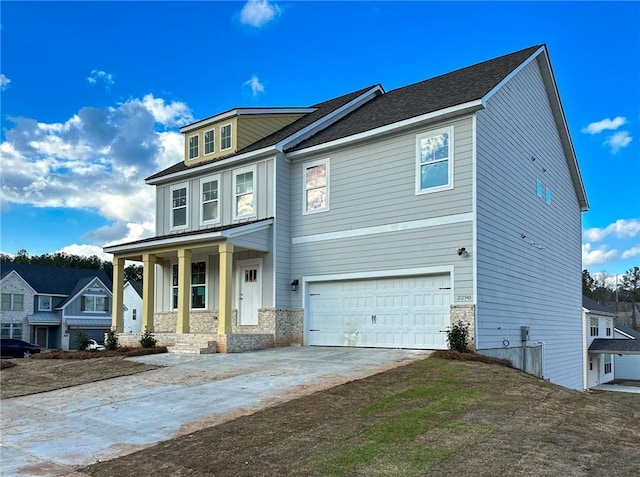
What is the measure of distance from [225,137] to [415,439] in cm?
1533

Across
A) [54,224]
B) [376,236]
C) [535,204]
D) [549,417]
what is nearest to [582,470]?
[549,417]

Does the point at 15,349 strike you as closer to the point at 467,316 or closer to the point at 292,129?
the point at 292,129

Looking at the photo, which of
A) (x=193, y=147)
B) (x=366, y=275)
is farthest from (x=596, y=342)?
(x=193, y=147)

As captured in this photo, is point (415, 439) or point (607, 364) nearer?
point (415, 439)

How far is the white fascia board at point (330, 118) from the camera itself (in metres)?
17.6

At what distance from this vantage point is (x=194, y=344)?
51.8ft

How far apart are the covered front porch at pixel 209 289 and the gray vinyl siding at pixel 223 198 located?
3.21 ft

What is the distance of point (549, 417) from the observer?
24.0ft

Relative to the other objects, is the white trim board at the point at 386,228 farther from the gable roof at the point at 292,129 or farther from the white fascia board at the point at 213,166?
the gable roof at the point at 292,129

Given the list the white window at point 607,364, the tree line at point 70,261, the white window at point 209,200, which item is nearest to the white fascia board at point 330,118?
the white window at point 209,200

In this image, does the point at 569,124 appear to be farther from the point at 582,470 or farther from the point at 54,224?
the point at 54,224

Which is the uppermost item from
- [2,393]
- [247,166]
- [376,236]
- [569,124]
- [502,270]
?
[569,124]

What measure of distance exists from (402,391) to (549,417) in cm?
251

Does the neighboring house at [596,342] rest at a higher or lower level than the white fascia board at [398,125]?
lower
